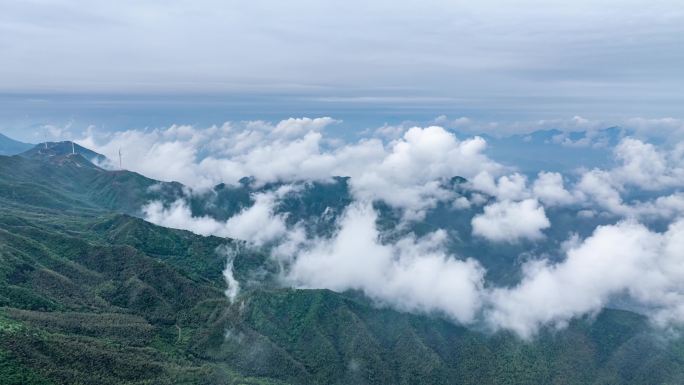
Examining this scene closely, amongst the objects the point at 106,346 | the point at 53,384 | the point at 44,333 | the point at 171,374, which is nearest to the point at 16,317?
the point at 44,333

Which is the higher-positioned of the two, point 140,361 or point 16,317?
point 16,317

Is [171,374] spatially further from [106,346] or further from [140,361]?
[106,346]

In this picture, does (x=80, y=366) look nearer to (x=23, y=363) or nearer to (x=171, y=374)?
(x=23, y=363)

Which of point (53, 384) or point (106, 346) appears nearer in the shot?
point (53, 384)

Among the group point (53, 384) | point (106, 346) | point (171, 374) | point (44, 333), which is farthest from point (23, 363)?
point (171, 374)

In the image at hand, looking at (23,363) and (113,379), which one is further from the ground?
(23,363)

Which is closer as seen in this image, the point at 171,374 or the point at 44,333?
the point at 44,333

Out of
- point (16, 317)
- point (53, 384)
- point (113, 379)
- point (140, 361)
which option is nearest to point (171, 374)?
point (140, 361)

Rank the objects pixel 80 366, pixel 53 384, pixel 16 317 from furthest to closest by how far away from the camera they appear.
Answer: pixel 16 317 < pixel 80 366 < pixel 53 384

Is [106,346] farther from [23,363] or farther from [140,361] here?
[23,363]

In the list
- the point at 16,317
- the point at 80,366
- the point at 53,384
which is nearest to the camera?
the point at 53,384
